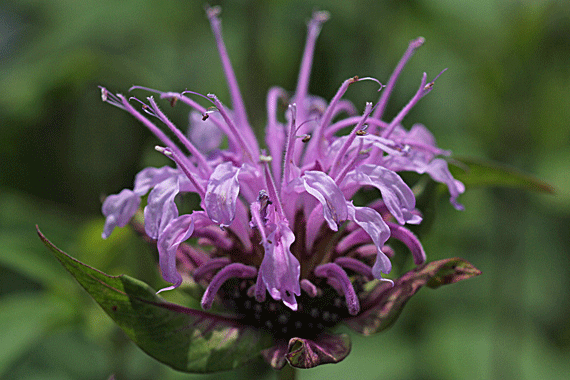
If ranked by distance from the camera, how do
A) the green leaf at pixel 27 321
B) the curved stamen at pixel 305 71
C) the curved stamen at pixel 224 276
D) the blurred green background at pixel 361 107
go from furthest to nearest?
the blurred green background at pixel 361 107
the green leaf at pixel 27 321
the curved stamen at pixel 305 71
the curved stamen at pixel 224 276

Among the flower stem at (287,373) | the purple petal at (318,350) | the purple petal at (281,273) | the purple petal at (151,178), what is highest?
the purple petal at (151,178)

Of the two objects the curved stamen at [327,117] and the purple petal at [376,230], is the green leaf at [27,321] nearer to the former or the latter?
the curved stamen at [327,117]

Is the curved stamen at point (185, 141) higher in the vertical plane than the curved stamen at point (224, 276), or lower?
higher

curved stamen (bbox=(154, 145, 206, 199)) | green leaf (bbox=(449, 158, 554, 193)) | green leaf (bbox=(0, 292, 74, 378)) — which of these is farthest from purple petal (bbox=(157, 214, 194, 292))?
green leaf (bbox=(0, 292, 74, 378))

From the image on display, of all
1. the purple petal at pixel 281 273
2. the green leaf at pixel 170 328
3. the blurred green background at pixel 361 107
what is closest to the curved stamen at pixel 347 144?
the purple petal at pixel 281 273

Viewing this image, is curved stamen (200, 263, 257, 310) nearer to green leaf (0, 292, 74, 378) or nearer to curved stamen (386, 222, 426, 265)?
curved stamen (386, 222, 426, 265)

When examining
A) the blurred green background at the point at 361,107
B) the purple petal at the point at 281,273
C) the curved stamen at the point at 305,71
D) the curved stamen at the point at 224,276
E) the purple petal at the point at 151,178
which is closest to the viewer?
the purple petal at the point at 281,273
